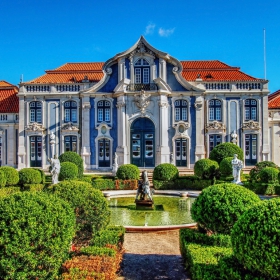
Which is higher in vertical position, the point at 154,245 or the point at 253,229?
the point at 253,229

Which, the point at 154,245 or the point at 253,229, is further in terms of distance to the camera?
the point at 154,245

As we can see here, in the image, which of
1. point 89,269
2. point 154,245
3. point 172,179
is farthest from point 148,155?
point 89,269

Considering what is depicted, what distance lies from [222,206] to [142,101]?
18733 millimetres

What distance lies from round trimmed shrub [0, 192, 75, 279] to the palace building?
19.4m

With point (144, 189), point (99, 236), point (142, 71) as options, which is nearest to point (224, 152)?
point (144, 189)

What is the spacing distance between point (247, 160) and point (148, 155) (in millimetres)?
8257

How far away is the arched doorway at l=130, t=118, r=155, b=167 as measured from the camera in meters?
25.6

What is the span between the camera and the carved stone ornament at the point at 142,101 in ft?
82.0

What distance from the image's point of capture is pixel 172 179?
1973cm

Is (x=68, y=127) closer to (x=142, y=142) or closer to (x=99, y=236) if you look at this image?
(x=142, y=142)

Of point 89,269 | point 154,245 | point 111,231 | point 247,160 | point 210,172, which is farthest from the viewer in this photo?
point 247,160

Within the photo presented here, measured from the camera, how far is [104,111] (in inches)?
1022

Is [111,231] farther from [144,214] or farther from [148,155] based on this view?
[148,155]

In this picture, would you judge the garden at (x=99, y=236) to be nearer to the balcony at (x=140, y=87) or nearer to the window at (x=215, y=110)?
the balcony at (x=140, y=87)
